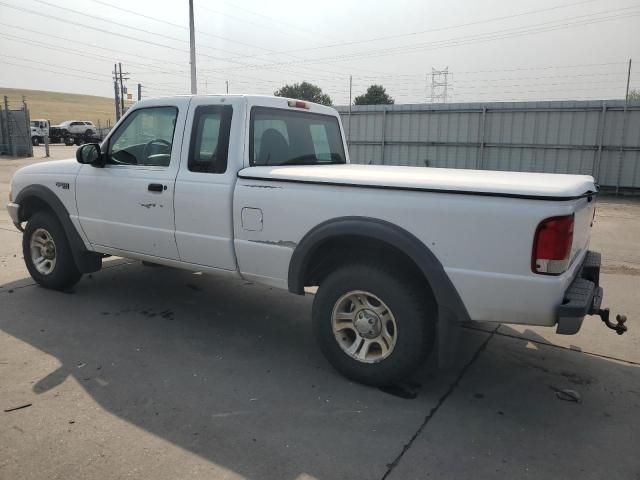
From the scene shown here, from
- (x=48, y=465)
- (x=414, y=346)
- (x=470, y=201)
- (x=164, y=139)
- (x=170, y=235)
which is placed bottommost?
(x=48, y=465)

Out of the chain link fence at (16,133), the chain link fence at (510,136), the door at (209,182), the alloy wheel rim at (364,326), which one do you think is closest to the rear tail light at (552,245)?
the alloy wheel rim at (364,326)

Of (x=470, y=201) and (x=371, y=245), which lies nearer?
(x=470, y=201)

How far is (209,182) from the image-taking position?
4008 millimetres

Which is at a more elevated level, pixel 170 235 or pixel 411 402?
pixel 170 235

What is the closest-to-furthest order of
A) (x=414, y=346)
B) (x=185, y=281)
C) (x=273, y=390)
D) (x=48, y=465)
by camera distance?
1. (x=48, y=465)
2. (x=414, y=346)
3. (x=273, y=390)
4. (x=185, y=281)

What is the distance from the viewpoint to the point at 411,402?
3.32m

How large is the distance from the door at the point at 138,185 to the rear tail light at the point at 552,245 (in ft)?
9.22

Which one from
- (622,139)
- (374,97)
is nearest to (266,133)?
(622,139)

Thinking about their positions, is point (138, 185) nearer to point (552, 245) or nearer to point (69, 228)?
point (69, 228)

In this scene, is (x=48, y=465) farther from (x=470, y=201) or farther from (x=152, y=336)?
(x=470, y=201)

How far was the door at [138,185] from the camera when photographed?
4.32 meters

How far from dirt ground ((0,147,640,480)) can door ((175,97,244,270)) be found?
80cm

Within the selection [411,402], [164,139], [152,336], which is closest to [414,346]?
[411,402]

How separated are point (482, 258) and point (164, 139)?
2911mm
